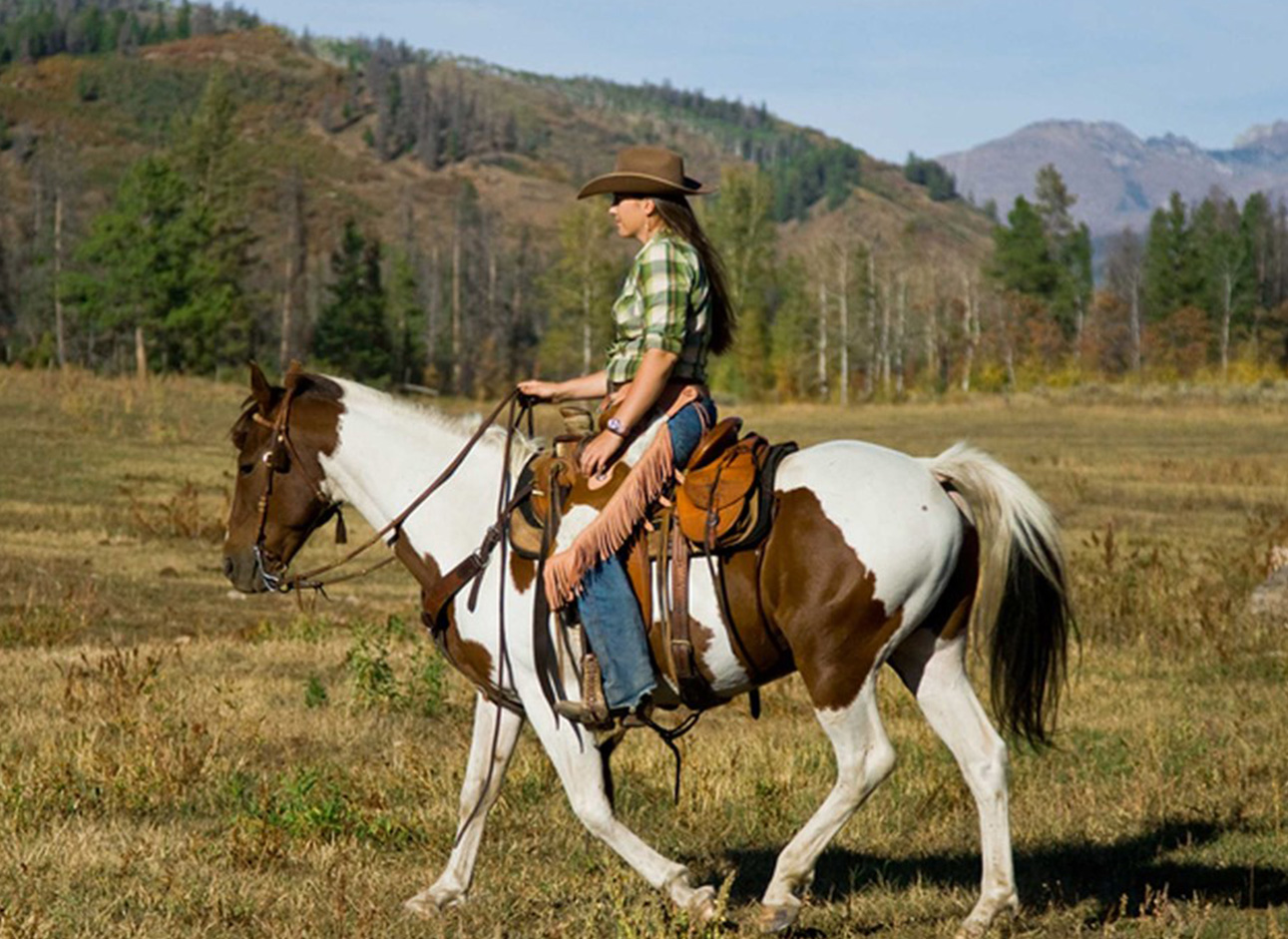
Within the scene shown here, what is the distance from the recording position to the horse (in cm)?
625

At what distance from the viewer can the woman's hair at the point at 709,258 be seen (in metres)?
6.54

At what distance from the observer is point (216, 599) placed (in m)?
16.8

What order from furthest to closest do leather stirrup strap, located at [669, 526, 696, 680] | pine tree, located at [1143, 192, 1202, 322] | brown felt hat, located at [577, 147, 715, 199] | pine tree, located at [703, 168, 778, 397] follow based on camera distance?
pine tree, located at [1143, 192, 1202, 322]
pine tree, located at [703, 168, 778, 397]
brown felt hat, located at [577, 147, 715, 199]
leather stirrup strap, located at [669, 526, 696, 680]

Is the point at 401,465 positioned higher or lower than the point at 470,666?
higher

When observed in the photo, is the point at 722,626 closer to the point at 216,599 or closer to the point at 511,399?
the point at 511,399

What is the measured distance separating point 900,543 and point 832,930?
63.0 inches

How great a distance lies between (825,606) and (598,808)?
1159 millimetres

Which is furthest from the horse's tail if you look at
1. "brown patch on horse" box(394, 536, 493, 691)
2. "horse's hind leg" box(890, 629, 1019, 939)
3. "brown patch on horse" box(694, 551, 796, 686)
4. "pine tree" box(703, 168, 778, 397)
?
"pine tree" box(703, 168, 778, 397)

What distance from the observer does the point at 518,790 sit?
8633 millimetres

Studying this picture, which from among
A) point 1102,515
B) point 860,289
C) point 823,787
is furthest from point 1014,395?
point 823,787

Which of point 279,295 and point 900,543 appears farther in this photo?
point 279,295

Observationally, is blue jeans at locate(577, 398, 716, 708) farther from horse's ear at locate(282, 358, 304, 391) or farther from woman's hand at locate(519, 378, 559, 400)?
horse's ear at locate(282, 358, 304, 391)

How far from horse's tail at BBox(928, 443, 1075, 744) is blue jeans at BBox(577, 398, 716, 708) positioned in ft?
4.54

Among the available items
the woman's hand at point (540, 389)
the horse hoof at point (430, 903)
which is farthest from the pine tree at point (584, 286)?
the horse hoof at point (430, 903)
